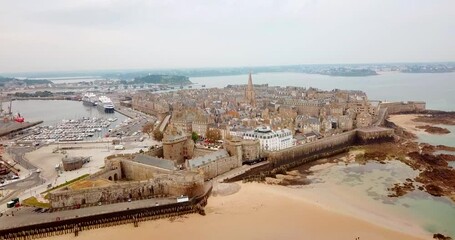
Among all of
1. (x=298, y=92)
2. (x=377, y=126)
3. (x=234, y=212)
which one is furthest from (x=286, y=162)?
(x=298, y=92)

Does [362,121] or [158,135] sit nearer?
[158,135]

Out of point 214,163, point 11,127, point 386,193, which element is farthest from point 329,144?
point 11,127

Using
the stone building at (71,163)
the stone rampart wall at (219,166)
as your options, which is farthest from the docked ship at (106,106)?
the stone rampart wall at (219,166)

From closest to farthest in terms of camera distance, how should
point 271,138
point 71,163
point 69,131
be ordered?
point 71,163
point 271,138
point 69,131

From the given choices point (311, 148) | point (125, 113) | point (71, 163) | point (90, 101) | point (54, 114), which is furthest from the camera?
point (90, 101)

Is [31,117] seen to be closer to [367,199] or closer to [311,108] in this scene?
[311,108]

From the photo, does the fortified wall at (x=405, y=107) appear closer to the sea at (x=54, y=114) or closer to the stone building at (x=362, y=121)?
the stone building at (x=362, y=121)

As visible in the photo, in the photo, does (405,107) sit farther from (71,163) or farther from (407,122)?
(71,163)

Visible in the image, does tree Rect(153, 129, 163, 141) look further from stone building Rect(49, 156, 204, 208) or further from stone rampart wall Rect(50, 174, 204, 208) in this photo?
stone rampart wall Rect(50, 174, 204, 208)
